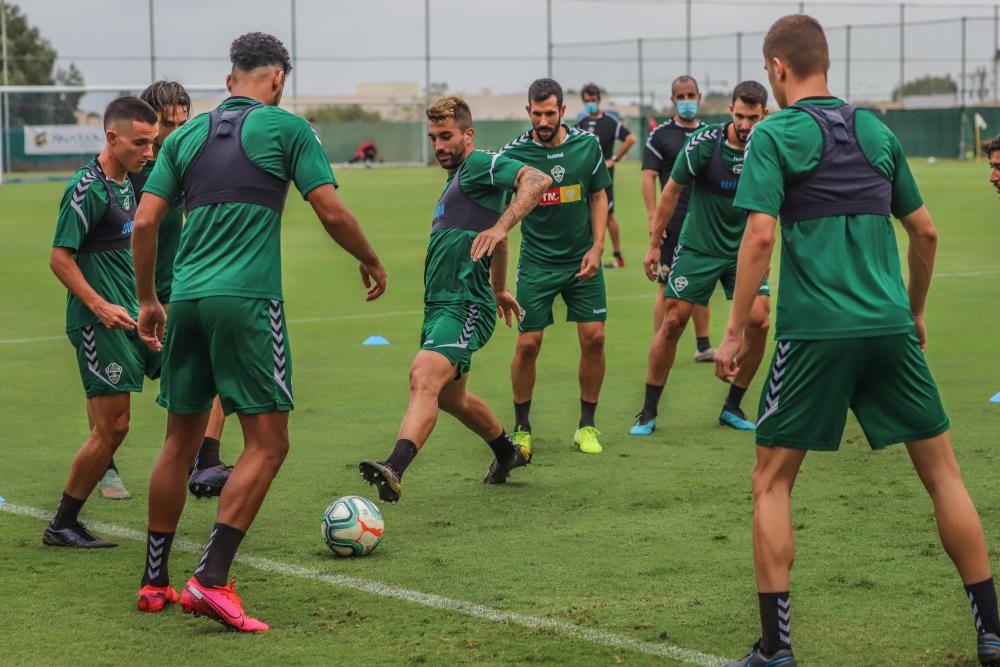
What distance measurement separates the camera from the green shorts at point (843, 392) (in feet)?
15.6

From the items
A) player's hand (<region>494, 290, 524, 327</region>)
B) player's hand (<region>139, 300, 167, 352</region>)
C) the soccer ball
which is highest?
player's hand (<region>139, 300, 167, 352</region>)

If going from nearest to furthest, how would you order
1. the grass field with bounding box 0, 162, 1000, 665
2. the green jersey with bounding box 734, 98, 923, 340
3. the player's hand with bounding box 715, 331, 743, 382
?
A: the green jersey with bounding box 734, 98, 923, 340
the player's hand with bounding box 715, 331, 743, 382
the grass field with bounding box 0, 162, 1000, 665

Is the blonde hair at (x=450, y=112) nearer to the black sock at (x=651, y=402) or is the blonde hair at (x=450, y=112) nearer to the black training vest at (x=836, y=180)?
the black sock at (x=651, y=402)

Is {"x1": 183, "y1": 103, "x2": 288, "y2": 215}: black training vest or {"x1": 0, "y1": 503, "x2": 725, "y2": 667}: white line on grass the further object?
{"x1": 183, "y1": 103, "x2": 288, "y2": 215}: black training vest

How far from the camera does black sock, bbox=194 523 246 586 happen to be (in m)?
5.39

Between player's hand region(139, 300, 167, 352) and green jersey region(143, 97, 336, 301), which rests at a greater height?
green jersey region(143, 97, 336, 301)

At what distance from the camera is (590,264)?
8.98 m

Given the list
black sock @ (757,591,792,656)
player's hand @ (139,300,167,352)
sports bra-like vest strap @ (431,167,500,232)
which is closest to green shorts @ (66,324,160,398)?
player's hand @ (139,300,167,352)

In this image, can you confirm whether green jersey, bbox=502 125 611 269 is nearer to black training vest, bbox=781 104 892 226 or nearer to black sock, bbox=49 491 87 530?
black sock, bbox=49 491 87 530

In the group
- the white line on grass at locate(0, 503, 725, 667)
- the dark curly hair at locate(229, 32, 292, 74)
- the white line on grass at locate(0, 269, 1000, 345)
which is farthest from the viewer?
the white line on grass at locate(0, 269, 1000, 345)

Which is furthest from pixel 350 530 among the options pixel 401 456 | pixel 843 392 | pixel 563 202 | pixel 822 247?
pixel 563 202

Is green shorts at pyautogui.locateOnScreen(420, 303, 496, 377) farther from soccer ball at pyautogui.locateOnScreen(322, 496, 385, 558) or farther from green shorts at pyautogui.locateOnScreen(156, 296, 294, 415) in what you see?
green shorts at pyautogui.locateOnScreen(156, 296, 294, 415)

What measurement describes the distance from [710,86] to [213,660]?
51095mm

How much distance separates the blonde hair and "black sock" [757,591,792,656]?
3.54m
